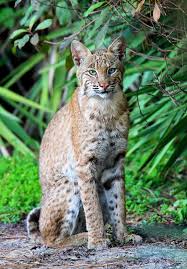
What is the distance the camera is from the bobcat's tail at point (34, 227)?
665cm

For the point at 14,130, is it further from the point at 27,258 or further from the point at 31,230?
the point at 27,258

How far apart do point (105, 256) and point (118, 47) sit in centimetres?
159

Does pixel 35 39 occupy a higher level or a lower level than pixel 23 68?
lower

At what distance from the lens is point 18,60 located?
1345 centimetres

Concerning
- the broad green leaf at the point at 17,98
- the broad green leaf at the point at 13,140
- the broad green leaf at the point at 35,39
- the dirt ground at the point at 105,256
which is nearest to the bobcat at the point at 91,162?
the dirt ground at the point at 105,256

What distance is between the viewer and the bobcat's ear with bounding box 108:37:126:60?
636 cm

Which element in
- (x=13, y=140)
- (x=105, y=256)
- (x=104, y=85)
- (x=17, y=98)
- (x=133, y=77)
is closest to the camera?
(x=105, y=256)

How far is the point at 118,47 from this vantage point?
6379mm

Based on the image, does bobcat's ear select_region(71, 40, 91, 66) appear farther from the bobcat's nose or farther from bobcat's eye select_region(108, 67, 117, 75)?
the bobcat's nose

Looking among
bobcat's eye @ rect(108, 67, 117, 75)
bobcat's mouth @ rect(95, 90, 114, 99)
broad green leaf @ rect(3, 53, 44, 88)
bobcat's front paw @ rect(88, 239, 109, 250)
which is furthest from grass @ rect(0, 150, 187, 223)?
broad green leaf @ rect(3, 53, 44, 88)

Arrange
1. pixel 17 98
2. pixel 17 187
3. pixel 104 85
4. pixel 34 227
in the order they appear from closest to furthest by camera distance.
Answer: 1. pixel 104 85
2. pixel 34 227
3. pixel 17 187
4. pixel 17 98

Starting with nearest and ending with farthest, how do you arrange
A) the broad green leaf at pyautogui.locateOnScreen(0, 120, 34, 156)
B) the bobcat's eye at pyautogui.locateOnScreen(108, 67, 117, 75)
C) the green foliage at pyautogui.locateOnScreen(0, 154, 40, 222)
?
1. the bobcat's eye at pyautogui.locateOnScreen(108, 67, 117, 75)
2. the green foliage at pyautogui.locateOnScreen(0, 154, 40, 222)
3. the broad green leaf at pyautogui.locateOnScreen(0, 120, 34, 156)

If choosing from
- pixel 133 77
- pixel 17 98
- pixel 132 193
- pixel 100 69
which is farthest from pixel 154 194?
pixel 17 98

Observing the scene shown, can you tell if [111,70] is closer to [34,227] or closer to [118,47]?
[118,47]
